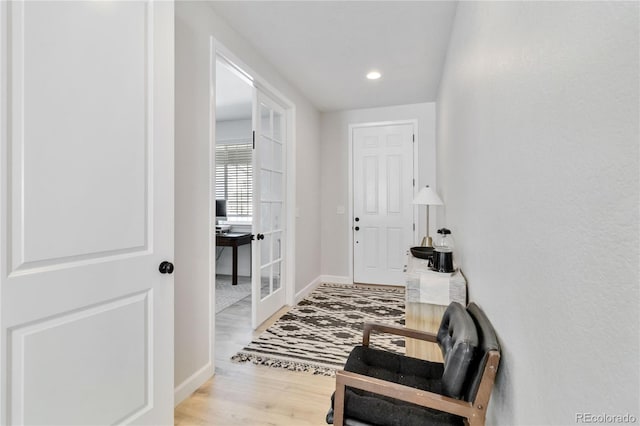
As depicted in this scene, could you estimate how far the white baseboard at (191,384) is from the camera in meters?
1.82

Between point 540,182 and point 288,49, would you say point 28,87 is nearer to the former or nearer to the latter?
point 540,182

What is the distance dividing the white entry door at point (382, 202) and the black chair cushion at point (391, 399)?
298 centimetres

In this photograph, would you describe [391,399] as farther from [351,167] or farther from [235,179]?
[235,179]

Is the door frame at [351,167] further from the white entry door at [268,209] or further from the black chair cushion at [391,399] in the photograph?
the black chair cushion at [391,399]

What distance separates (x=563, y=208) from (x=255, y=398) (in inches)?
75.9

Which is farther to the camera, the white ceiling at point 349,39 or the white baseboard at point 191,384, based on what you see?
the white ceiling at point 349,39

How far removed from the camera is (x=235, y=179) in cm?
521

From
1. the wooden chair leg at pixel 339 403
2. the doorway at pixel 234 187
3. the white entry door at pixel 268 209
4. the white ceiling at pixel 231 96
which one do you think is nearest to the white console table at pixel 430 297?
the wooden chair leg at pixel 339 403

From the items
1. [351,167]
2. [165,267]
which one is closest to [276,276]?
[165,267]

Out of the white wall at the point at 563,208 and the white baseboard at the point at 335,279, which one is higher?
the white wall at the point at 563,208

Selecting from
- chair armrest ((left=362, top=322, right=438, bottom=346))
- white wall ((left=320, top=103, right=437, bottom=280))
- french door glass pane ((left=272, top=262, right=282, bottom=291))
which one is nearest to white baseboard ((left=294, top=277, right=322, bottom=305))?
white wall ((left=320, top=103, right=437, bottom=280))

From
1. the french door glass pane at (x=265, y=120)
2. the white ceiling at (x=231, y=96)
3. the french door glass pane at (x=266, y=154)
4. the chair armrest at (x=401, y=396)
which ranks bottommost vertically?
the chair armrest at (x=401, y=396)

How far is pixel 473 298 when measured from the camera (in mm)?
1559

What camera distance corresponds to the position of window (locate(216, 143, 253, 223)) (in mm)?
5152
